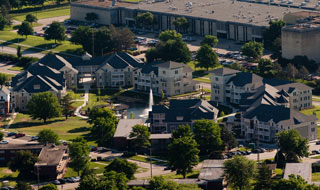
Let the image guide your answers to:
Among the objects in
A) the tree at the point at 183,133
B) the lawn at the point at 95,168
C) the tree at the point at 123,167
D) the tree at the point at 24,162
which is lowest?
the lawn at the point at 95,168

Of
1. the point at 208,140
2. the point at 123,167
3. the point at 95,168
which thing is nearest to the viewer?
the point at 123,167

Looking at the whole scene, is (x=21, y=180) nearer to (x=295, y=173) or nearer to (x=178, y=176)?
(x=178, y=176)

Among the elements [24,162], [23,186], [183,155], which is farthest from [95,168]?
[23,186]

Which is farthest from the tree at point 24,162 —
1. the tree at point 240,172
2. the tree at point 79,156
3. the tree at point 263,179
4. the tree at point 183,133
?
the tree at point 263,179

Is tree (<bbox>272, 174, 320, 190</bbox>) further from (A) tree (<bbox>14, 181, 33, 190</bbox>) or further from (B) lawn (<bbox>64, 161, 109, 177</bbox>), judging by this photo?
(A) tree (<bbox>14, 181, 33, 190</bbox>)

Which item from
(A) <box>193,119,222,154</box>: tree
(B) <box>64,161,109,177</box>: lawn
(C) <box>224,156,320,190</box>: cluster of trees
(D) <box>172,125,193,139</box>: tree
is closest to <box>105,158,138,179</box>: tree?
(B) <box>64,161,109,177</box>: lawn

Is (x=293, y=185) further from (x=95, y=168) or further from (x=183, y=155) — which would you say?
(x=95, y=168)

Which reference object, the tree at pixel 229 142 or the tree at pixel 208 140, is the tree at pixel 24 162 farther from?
the tree at pixel 229 142

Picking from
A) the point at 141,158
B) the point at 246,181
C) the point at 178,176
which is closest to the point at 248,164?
the point at 246,181
